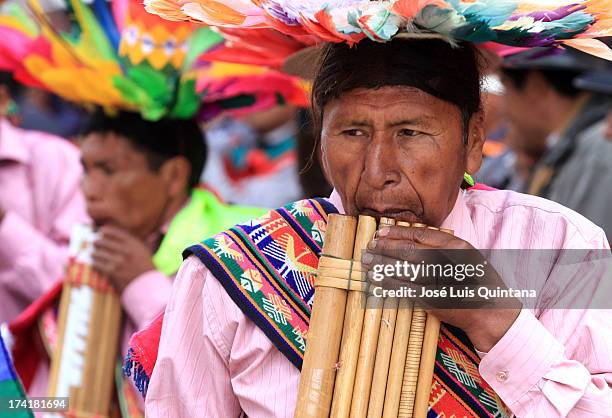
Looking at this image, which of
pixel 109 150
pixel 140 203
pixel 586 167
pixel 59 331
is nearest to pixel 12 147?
pixel 109 150

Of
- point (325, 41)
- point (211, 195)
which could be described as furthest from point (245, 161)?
point (325, 41)

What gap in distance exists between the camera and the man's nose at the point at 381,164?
250 centimetres

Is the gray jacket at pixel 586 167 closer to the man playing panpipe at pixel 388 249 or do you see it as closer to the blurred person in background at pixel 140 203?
the blurred person in background at pixel 140 203

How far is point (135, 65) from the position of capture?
14.2ft

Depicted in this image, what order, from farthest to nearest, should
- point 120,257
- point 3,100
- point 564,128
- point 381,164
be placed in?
point 564,128 < point 3,100 < point 120,257 < point 381,164

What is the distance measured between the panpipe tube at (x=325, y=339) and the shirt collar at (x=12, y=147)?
295cm

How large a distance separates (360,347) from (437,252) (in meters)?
0.25

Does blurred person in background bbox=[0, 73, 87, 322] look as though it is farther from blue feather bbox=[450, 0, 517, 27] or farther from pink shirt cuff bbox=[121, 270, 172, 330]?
blue feather bbox=[450, 0, 517, 27]

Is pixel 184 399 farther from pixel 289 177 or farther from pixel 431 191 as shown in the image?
pixel 289 177

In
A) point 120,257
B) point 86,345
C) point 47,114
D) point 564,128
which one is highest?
point 47,114

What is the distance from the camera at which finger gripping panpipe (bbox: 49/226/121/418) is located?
4.15m

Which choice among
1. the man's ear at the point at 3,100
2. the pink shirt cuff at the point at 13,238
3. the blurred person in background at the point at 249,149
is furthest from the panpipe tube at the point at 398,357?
the blurred person in background at the point at 249,149

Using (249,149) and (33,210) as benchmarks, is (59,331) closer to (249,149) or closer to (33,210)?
(33,210)

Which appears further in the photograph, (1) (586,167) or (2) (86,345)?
A: (1) (586,167)
